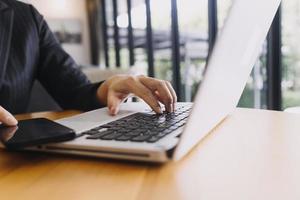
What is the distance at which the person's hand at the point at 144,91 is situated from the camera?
2.65ft

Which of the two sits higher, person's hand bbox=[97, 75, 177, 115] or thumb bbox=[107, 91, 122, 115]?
person's hand bbox=[97, 75, 177, 115]

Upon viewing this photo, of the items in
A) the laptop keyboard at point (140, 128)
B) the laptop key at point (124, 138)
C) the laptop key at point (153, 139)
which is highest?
the laptop key at point (153, 139)

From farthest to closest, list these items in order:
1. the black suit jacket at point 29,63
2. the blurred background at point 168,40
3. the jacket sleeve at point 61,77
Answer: the blurred background at point 168,40 → the black suit jacket at point 29,63 → the jacket sleeve at point 61,77

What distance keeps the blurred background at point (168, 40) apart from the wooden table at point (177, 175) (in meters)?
1.79

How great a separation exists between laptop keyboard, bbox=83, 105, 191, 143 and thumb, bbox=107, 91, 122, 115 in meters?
0.07

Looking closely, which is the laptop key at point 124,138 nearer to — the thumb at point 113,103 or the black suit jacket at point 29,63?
the thumb at point 113,103

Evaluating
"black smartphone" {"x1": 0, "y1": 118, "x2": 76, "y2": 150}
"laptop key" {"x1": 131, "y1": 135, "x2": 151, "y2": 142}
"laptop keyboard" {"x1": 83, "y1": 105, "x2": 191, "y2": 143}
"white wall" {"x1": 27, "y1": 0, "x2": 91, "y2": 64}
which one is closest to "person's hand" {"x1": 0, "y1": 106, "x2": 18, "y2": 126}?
"black smartphone" {"x1": 0, "y1": 118, "x2": 76, "y2": 150}

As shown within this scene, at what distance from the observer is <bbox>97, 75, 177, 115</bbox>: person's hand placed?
0.81 m

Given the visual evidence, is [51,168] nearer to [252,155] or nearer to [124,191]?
[124,191]

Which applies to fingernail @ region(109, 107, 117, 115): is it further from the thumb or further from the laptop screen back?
the laptop screen back

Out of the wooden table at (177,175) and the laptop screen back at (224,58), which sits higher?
the laptop screen back at (224,58)

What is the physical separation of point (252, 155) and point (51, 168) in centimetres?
29

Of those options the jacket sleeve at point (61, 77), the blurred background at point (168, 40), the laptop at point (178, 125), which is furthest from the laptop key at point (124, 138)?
the blurred background at point (168, 40)

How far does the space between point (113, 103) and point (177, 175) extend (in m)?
0.42
